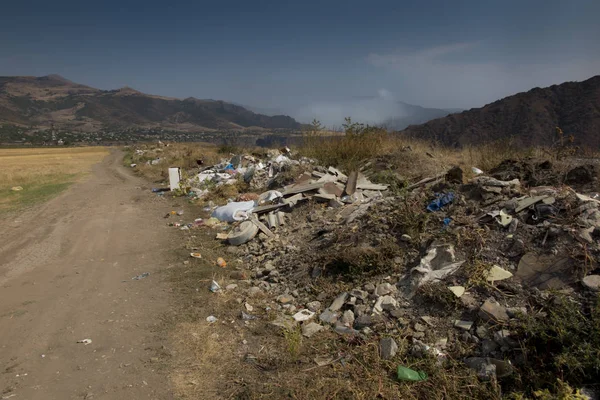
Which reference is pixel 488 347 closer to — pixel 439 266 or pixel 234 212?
pixel 439 266

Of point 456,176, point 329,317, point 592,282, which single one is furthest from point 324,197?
point 592,282

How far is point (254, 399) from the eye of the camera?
8.43 feet

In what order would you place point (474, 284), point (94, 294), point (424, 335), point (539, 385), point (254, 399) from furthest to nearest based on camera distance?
point (94, 294), point (474, 284), point (424, 335), point (254, 399), point (539, 385)

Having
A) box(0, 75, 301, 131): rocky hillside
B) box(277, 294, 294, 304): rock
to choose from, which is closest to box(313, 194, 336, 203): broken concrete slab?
box(277, 294, 294, 304): rock

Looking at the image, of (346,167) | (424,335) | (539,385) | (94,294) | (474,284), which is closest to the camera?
(539,385)

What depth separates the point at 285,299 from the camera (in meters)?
4.19

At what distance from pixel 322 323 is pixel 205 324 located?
4.03ft

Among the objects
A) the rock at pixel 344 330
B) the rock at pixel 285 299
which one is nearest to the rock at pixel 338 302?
the rock at pixel 344 330

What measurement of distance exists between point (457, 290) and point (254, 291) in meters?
2.36

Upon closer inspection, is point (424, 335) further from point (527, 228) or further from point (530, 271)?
point (527, 228)

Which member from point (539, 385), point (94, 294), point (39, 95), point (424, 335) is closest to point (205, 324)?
point (94, 294)

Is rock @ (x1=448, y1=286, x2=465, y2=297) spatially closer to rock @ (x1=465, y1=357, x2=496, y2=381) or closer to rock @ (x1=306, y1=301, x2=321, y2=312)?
rock @ (x1=465, y1=357, x2=496, y2=381)

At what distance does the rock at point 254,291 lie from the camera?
4.36 m

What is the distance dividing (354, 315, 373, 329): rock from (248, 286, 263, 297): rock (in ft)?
4.58
